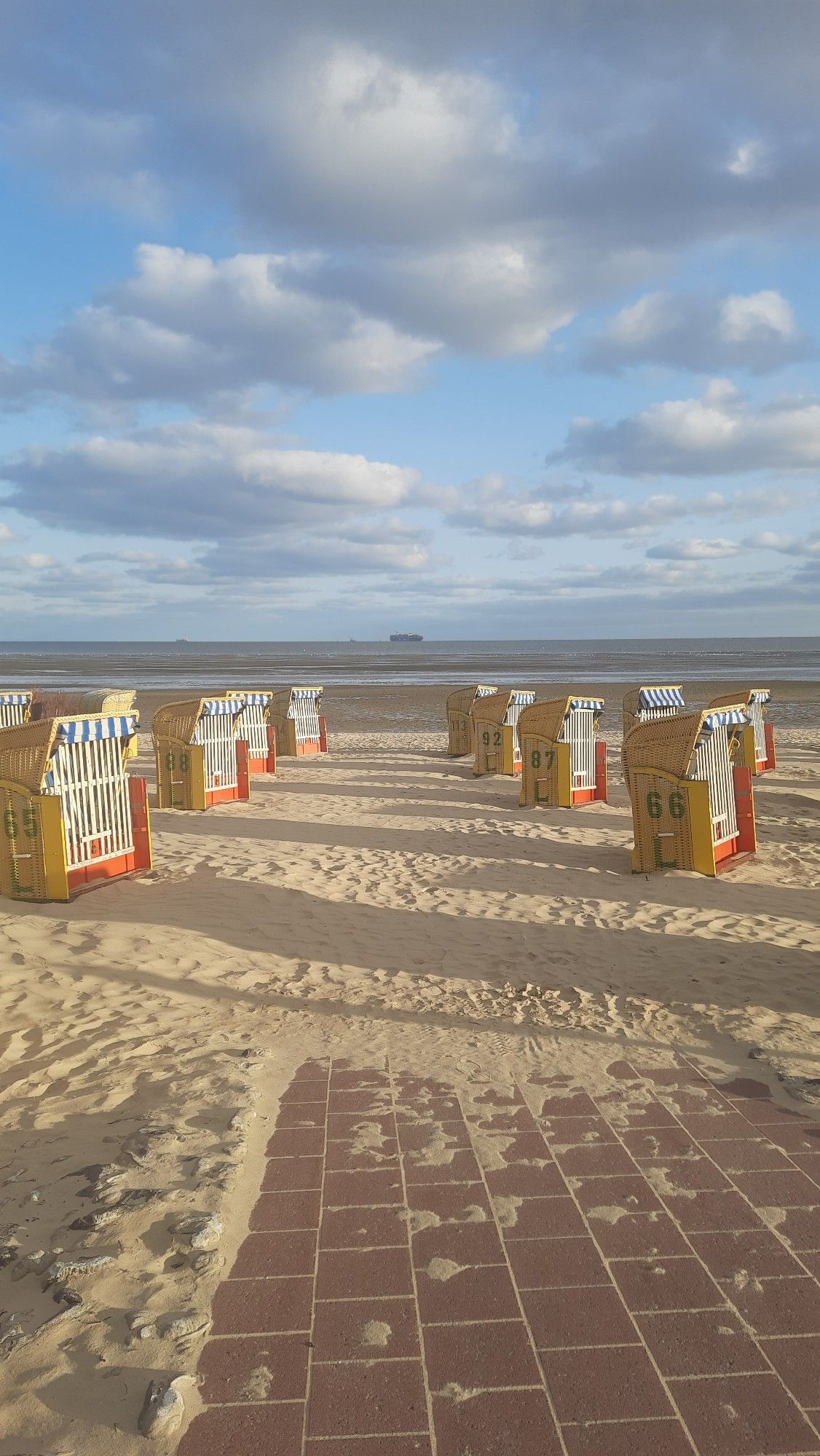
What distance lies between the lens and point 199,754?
44.7 ft

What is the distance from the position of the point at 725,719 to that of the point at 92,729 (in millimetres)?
6377

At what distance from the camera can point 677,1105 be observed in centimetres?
455

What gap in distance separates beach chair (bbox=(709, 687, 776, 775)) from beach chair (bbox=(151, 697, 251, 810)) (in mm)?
7755

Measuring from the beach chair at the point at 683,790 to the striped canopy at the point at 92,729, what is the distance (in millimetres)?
5175

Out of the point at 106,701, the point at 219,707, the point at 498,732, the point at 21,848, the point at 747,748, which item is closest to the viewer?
the point at 21,848

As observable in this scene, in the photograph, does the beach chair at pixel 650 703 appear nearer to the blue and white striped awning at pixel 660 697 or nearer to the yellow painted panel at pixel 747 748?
the blue and white striped awning at pixel 660 697

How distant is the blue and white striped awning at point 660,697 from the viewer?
15812mm

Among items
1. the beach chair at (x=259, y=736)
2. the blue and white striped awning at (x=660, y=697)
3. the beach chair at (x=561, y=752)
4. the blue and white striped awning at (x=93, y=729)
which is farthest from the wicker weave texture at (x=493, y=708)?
the blue and white striped awning at (x=93, y=729)

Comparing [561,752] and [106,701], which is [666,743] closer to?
[561,752]

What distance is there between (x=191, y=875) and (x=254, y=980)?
297 cm

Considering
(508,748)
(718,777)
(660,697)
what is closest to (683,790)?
(718,777)

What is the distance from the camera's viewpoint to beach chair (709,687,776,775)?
14953 millimetres

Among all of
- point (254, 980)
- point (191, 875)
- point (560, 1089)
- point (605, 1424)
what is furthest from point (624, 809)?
point (605, 1424)

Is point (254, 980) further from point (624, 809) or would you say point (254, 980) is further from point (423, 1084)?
point (624, 809)
